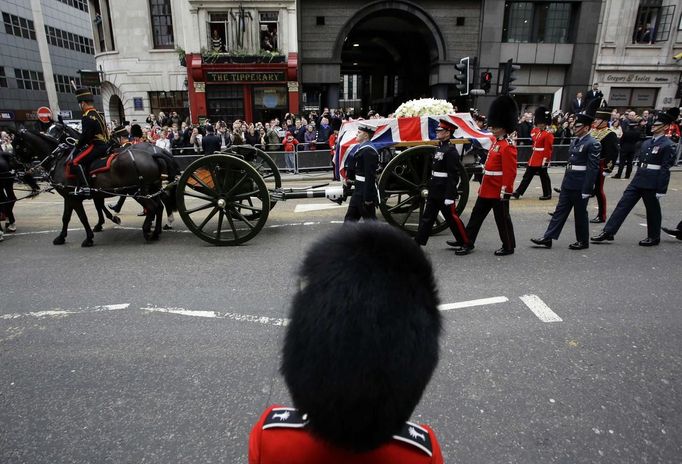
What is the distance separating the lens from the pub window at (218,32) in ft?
63.5

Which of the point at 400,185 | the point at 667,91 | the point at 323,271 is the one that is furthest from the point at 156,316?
the point at 667,91

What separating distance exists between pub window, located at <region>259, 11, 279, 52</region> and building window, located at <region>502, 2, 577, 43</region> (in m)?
11.2

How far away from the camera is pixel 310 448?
1175 millimetres

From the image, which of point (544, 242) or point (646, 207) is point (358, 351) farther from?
point (646, 207)

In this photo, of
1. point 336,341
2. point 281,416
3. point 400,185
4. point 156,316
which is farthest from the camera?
point 400,185

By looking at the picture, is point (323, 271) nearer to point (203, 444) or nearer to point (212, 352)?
point (203, 444)

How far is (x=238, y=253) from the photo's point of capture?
6.06 meters

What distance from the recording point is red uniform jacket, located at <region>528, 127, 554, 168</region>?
9148 mm

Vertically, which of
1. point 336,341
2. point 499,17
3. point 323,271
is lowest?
point 336,341

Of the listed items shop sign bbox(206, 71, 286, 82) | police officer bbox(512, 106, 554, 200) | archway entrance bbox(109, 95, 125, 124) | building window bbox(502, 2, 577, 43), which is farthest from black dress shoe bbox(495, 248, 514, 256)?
archway entrance bbox(109, 95, 125, 124)

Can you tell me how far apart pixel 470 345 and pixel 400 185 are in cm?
357

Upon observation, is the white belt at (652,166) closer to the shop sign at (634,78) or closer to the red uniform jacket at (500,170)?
the red uniform jacket at (500,170)

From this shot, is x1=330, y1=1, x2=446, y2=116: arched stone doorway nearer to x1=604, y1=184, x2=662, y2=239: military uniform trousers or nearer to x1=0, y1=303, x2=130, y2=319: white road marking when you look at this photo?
x1=604, y1=184, x2=662, y2=239: military uniform trousers

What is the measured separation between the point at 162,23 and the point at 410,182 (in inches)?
765
